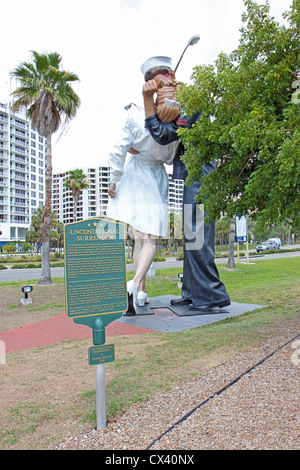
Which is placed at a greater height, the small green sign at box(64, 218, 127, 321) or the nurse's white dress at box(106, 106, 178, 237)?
the nurse's white dress at box(106, 106, 178, 237)

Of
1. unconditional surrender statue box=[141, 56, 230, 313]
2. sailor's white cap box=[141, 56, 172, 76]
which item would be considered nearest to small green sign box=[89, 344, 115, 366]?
unconditional surrender statue box=[141, 56, 230, 313]

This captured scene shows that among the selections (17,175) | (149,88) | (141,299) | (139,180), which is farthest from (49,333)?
(17,175)

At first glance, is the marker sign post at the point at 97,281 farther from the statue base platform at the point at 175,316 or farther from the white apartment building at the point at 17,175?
the white apartment building at the point at 17,175

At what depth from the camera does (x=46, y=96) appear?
577 inches

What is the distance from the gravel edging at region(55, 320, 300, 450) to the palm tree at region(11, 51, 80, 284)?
1181 cm

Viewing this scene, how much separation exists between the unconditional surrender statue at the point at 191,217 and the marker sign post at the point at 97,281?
15.4 ft

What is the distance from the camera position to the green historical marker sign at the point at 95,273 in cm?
303

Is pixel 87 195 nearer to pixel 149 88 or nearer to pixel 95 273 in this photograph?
pixel 149 88

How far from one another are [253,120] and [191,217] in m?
4.39

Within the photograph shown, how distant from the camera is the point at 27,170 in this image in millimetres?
72938

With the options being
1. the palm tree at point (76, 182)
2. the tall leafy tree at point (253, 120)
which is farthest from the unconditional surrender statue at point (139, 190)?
the palm tree at point (76, 182)

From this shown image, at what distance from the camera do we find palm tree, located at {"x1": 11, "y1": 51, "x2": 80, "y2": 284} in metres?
14.5

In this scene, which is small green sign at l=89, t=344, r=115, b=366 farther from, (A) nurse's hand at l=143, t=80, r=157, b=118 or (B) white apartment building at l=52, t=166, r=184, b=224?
(B) white apartment building at l=52, t=166, r=184, b=224

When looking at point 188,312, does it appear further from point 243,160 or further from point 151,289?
point 151,289
